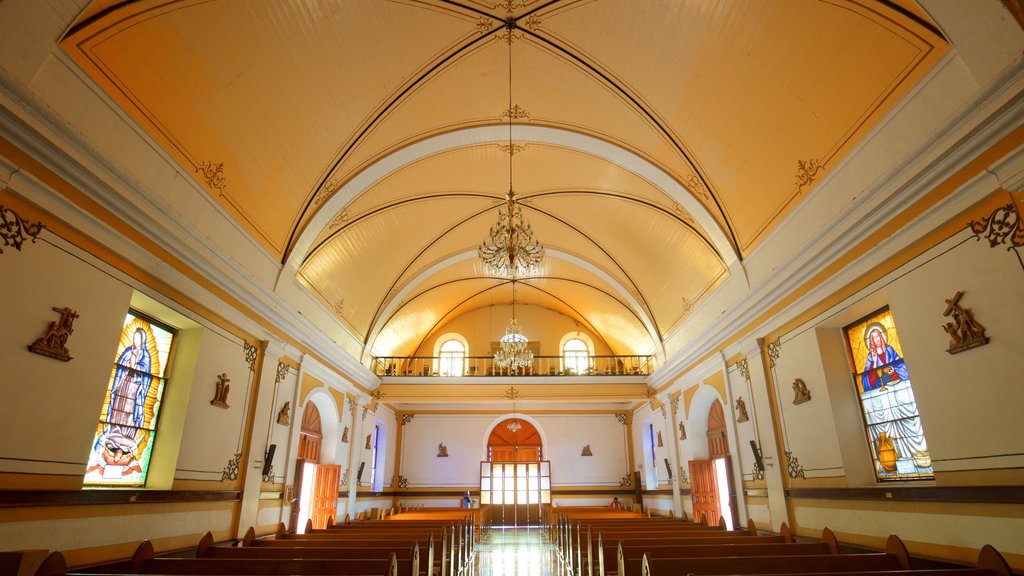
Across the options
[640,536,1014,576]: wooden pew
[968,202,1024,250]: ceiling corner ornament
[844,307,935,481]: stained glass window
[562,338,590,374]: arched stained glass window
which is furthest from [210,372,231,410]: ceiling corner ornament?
[562,338,590,374]: arched stained glass window

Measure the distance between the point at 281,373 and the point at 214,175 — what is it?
4.09 metres

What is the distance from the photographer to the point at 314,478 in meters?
12.2

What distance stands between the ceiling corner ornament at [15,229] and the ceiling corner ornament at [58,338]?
0.69 m

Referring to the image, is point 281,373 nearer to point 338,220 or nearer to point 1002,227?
point 338,220

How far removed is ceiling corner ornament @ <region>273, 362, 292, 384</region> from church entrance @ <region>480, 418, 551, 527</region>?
1108 centimetres

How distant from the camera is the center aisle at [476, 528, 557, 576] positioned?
10012 millimetres

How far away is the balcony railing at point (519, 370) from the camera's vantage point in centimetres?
1672

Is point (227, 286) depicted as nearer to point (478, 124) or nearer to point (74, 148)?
point (74, 148)

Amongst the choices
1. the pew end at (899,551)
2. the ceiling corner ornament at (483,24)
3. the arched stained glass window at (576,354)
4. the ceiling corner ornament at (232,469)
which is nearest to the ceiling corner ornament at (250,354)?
the ceiling corner ornament at (232,469)

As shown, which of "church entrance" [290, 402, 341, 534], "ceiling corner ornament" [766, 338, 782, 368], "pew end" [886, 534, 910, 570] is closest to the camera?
"pew end" [886, 534, 910, 570]

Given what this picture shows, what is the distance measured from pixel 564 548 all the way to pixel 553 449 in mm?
9383

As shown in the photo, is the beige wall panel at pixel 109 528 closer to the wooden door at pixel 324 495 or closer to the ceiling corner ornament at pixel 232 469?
the ceiling corner ornament at pixel 232 469

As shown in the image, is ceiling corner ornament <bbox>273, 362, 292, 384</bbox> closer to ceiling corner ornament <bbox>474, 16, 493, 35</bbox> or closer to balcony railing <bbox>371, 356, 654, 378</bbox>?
balcony railing <bbox>371, 356, 654, 378</bbox>

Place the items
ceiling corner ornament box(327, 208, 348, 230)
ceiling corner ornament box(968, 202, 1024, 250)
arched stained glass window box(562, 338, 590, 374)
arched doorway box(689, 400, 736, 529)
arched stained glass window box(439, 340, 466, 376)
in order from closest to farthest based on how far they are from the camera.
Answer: ceiling corner ornament box(968, 202, 1024, 250)
ceiling corner ornament box(327, 208, 348, 230)
arched doorway box(689, 400, 736, 529)
arched stained glass window box(562, 338, 590, 374)
arched stained glass window box(439, 340, 466, 376)
